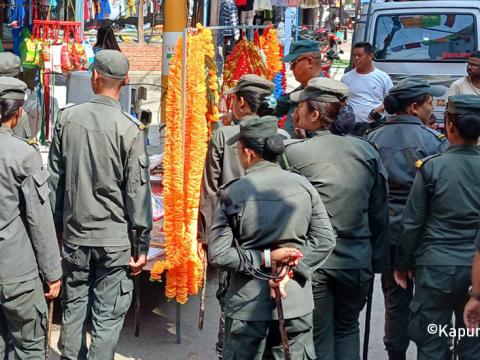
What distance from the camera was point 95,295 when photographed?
12.7 feet

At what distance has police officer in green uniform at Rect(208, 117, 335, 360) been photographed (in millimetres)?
3029

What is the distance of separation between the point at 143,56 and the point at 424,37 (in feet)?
34.7

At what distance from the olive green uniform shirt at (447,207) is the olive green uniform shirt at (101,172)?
145cm

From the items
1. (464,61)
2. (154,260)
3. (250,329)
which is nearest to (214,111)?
(154,260)

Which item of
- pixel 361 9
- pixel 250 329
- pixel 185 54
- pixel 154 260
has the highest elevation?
pixel 361 9

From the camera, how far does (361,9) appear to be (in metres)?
10.0

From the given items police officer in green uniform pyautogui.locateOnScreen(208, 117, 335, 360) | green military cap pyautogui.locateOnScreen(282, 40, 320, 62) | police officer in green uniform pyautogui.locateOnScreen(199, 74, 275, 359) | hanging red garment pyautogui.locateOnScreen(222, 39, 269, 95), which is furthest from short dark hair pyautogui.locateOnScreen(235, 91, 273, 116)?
hanging red garment pyautogui.locateOnScreen(222, 39, 269, 95)

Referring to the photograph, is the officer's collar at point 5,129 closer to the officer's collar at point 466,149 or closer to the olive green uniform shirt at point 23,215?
the olive green uniform shirt at point 23,215

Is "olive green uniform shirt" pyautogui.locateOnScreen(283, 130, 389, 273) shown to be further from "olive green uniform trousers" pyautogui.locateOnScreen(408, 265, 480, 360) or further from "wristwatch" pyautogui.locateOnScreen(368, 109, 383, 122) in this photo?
"wristwatch" pyautogui.locateOnScreen(368, 109, 383, 122)

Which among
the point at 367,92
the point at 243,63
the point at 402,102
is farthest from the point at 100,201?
the point at 367,92

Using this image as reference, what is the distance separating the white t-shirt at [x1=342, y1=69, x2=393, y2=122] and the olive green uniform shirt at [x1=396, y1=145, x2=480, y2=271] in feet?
12.6

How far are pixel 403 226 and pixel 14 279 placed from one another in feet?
6.55

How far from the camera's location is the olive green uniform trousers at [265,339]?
3.10m

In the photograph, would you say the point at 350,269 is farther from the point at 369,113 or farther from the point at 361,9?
the point at 361,9
